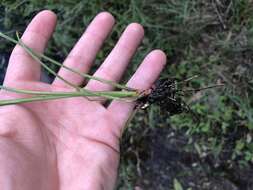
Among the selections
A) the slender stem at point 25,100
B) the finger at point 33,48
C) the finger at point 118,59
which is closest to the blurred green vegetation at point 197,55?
the finger at point 118,59

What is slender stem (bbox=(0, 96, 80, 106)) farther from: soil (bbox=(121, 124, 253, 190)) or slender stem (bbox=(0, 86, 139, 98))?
soil (bbox=(121, 124, 253, 190))

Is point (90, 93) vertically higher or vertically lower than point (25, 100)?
lower

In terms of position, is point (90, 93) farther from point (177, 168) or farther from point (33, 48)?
point (177, 168)

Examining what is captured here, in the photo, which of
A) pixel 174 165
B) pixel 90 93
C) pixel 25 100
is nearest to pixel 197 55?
pixel 174 165

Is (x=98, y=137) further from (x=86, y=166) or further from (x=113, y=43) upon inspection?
(x=113, y=43)

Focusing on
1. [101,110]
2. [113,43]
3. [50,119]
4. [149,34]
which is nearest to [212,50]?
[149,34]

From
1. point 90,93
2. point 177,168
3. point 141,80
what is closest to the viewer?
point 90,93
